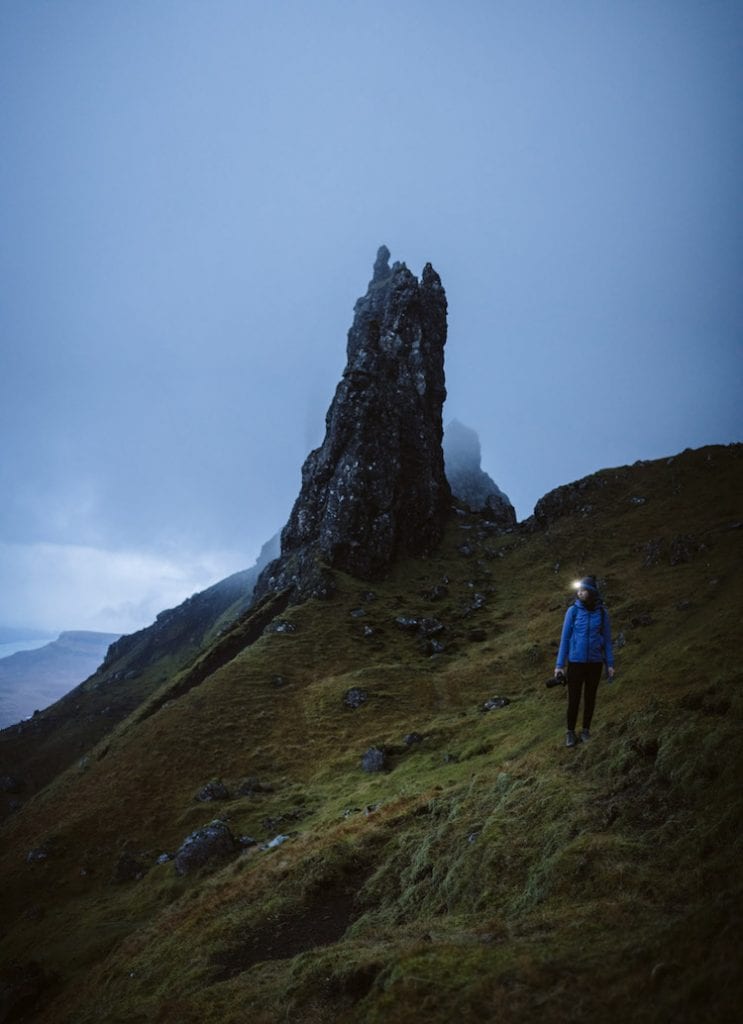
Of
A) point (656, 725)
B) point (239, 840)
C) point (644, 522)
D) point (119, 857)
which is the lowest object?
point (119, 857)

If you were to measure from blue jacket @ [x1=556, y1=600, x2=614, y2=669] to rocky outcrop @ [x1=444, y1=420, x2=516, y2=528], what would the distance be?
436 ft

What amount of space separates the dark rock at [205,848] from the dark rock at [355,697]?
1946 centimetres

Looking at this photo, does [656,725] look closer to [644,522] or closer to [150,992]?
[150,992]

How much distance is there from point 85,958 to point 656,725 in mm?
22220

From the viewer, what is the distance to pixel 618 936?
19.0ft

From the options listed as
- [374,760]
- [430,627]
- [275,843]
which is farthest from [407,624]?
[275,843]

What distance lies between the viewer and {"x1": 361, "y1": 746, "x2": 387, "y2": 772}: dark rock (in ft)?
96.5

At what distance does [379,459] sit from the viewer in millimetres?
83812

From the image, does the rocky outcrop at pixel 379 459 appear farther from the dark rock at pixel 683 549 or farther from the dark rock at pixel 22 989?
the dark rock at pixel 22 989

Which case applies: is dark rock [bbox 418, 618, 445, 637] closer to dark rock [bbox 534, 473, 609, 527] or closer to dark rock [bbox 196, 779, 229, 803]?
dark rock [bbox 196, 779, 229, 803]

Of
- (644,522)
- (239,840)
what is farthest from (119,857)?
(644,522)

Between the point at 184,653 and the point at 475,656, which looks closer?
the point at 475,656

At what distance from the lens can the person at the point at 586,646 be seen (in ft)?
42.9

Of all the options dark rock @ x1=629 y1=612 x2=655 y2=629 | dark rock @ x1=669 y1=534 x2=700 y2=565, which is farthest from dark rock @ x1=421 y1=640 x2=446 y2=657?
dark rock @ x1=669 y1=534 x2=700 y2=565
